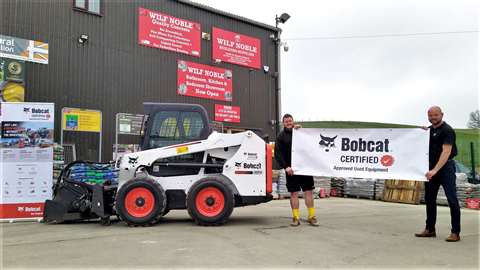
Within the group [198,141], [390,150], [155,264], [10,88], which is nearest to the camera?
[155,264]

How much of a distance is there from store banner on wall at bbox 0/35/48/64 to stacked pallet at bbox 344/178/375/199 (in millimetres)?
11807

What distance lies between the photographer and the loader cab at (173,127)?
841cm

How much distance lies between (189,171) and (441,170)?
4356mm

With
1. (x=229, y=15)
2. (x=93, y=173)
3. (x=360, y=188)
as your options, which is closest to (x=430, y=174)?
(x=93, y=173)

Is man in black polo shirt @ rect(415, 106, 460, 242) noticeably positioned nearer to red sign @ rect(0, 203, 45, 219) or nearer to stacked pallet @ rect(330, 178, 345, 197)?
red sign @ rect(0, 203, 45, 219)

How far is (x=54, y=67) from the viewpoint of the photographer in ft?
48.0

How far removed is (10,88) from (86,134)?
2.73 metres

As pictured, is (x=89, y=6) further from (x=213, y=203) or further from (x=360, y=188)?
(x=360, y=188)

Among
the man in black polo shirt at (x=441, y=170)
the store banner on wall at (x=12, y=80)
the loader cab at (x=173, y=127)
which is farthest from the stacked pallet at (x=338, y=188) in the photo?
the store banner on wall at (x=12, y=80)

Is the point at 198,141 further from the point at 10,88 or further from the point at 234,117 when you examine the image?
the point at 234,117

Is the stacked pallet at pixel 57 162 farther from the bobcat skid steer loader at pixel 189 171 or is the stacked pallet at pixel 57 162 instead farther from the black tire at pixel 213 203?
the black tire at pixel 213 203

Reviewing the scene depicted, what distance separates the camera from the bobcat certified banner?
740 cm

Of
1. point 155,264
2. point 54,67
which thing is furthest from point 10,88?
point 155,264

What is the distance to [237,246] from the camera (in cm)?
599
